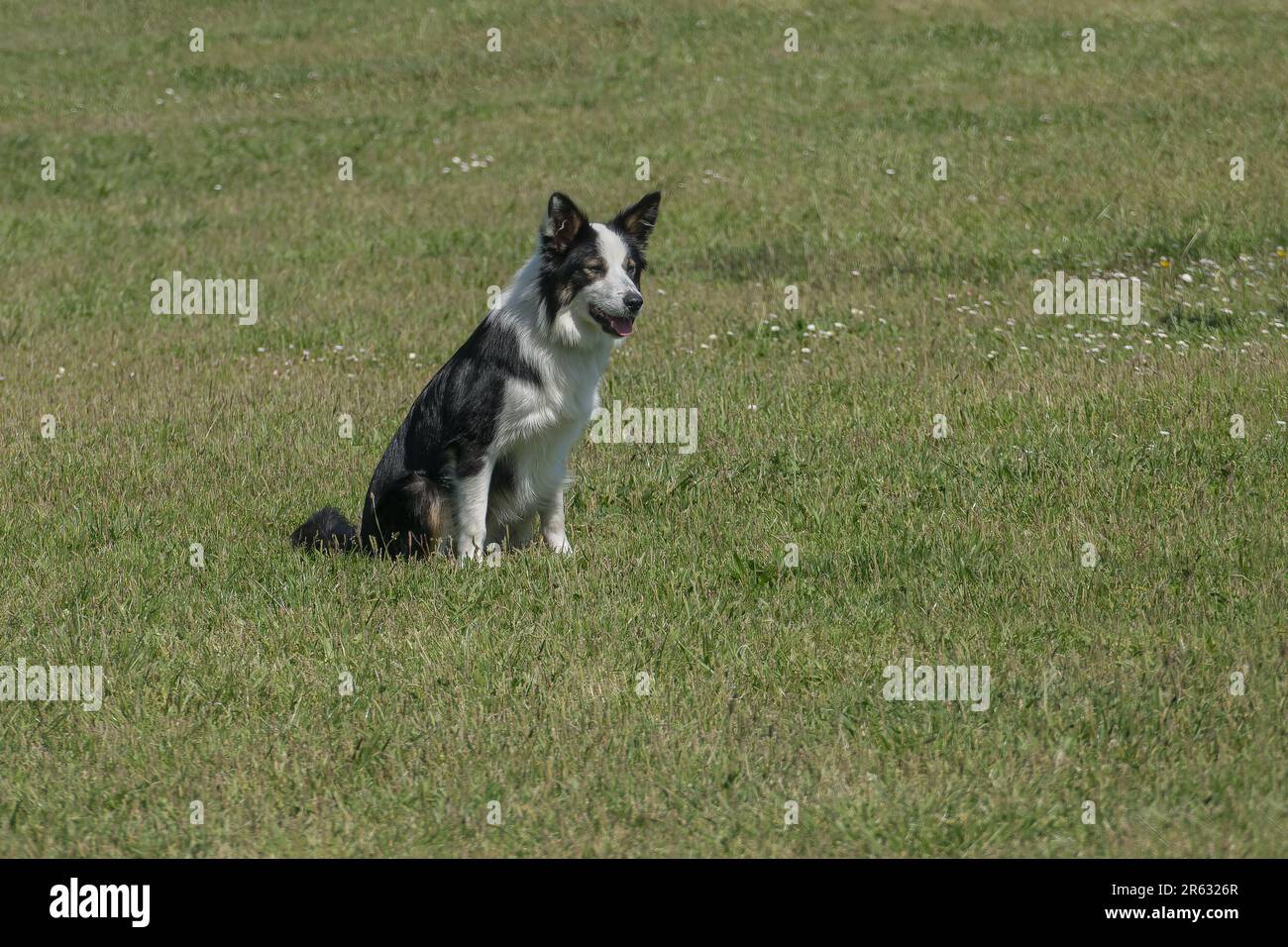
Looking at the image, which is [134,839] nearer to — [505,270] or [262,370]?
[262,370]

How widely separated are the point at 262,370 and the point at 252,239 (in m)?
5.43

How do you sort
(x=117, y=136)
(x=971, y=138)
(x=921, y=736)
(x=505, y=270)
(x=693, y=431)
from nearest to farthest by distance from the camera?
(x=921, y=736), (x=693, y=431), (x=505, y=270), (x=971, y=138), (x=117, y=136)

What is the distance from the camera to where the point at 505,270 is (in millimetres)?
15391

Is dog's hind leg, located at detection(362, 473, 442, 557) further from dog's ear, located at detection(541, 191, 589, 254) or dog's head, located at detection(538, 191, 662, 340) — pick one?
dog's ear, located at detection(541, 191, 589, 254)

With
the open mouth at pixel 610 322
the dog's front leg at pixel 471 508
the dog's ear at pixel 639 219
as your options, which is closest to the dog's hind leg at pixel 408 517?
the dog's front leg at pixel 471 508

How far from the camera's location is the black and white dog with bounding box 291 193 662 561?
7129 mm

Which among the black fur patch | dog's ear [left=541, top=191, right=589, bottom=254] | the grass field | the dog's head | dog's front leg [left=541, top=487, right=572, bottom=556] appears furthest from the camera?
dog's front leg [left=541, top=487, right=572, bottom=556]

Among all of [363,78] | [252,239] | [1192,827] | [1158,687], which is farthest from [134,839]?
[363,78]

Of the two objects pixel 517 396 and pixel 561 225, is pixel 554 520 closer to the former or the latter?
pixel 517 396

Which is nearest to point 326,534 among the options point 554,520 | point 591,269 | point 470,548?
point 470,548

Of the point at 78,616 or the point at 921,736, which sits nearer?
the point at 921,736

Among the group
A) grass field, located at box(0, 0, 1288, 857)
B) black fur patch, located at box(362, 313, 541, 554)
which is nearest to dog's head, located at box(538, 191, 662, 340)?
black fur patch, located at box(362, 313, 541, 554)

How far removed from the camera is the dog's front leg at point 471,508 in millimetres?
7285

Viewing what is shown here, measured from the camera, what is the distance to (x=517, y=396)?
23.7 feet
